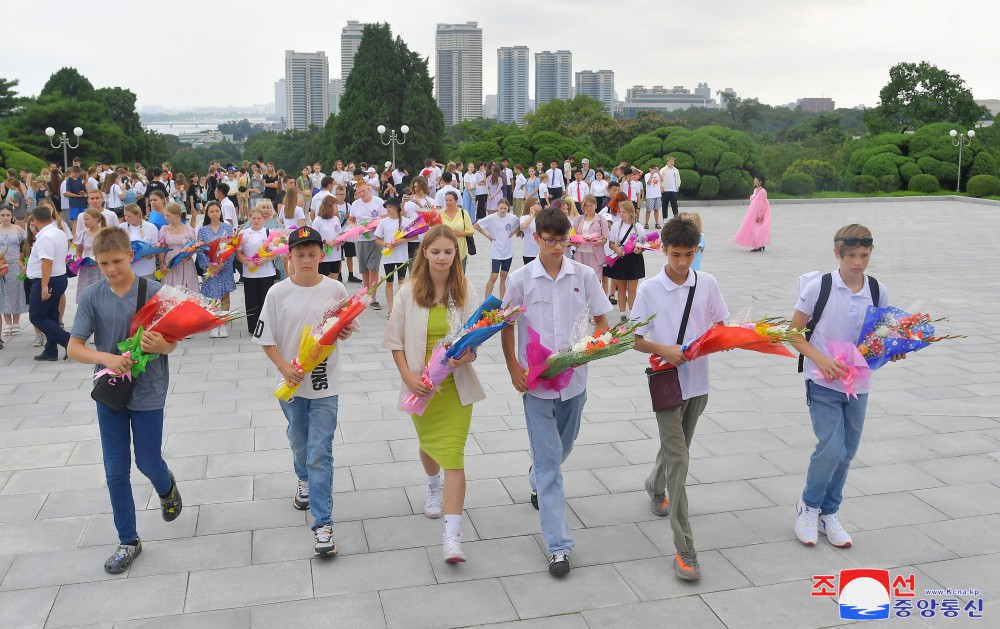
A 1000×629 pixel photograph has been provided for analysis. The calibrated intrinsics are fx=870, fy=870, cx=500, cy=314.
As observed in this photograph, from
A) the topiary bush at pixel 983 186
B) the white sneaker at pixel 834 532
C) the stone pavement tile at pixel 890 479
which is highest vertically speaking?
the topiary bush at pixel 983 186

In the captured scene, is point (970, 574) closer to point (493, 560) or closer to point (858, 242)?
point (858, 242)

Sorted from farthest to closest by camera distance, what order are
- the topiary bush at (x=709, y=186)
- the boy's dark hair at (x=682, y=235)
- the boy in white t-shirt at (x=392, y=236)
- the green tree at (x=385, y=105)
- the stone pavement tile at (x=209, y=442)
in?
the green tree at (x=385, y=105), the topiary bush at (x=709, y=186), the boy in white t-shirt at (x=392, y=236), the stone pavement tile at (x=209, y=442), the boy's dark hair at (x=682, y=235)

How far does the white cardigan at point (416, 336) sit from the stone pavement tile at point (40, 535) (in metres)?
2.12

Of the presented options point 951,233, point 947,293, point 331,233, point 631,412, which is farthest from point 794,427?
point 951,233

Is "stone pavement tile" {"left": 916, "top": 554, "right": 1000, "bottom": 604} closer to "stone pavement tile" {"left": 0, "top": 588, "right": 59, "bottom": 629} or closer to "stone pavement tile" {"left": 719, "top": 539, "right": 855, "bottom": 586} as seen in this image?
"stone pavement tile" {"left": 719, "top": 539, "right": 855, "bottom": 586}

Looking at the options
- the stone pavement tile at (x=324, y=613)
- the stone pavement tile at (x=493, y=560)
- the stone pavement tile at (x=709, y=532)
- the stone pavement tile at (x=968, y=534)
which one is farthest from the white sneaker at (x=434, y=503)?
the stone pavement tile at (x=968, y=534)

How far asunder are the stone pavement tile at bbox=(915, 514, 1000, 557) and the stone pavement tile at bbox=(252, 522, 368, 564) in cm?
326

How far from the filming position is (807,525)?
4.89 m

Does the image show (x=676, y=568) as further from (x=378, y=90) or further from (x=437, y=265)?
(x=378, y=90)

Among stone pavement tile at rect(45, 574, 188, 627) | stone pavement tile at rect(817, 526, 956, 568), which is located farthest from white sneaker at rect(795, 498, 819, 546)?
stone pavement tile at rect(45, 574, 188, 627)

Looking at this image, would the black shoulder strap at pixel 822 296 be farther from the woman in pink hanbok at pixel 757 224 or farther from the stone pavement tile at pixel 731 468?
the woman in pink hanbok at pixel 757 224

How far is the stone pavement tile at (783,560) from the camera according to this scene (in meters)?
4.54

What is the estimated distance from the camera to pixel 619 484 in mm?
5805

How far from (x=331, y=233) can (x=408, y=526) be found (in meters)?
7.26
